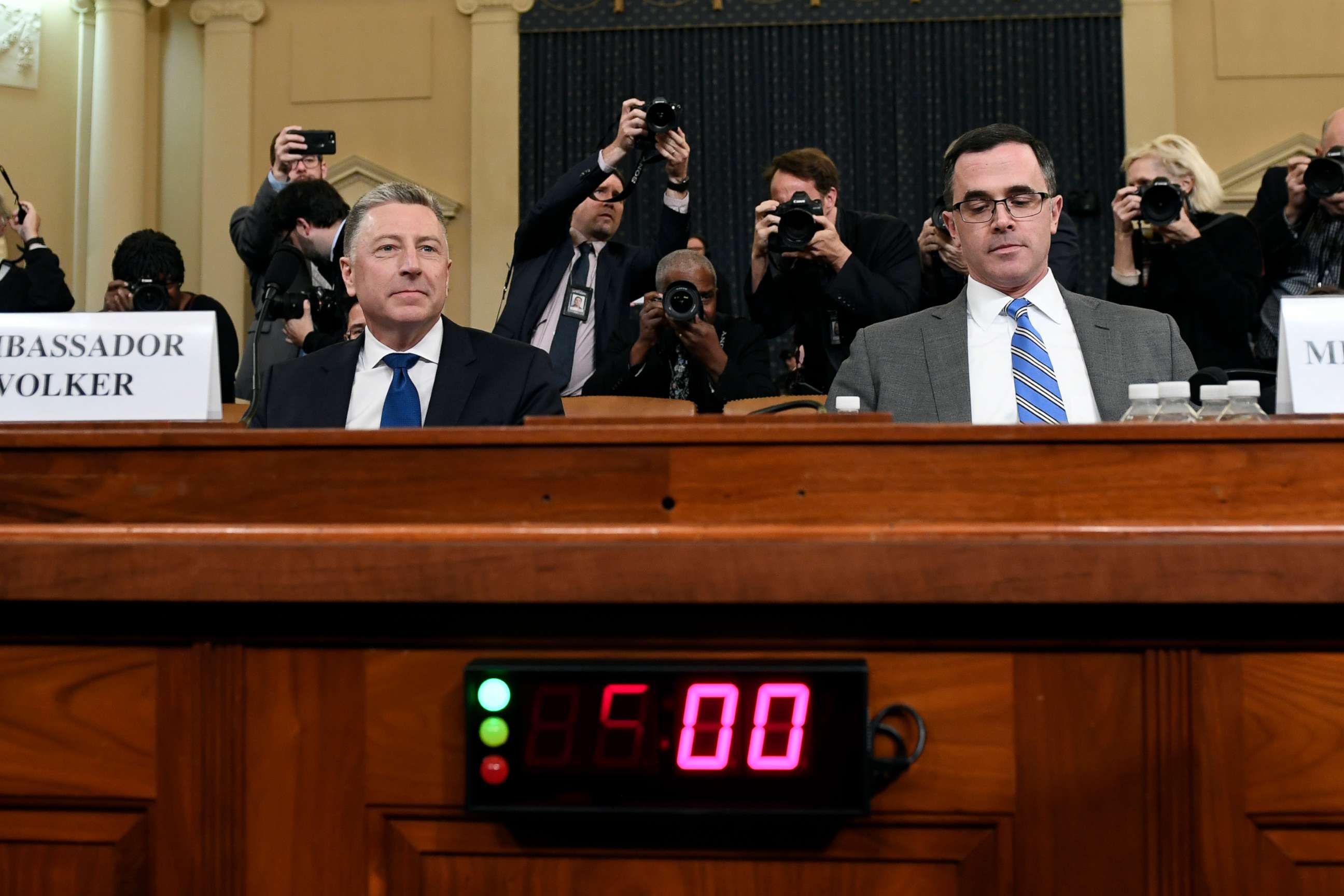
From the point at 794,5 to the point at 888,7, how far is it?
1.49 ft

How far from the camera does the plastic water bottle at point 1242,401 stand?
3.93 ft

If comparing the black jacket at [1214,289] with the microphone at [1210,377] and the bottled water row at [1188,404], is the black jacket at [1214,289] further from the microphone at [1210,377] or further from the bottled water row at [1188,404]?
the bottled water row at [1188,404]

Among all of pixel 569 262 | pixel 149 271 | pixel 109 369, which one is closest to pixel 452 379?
pixel 109 369

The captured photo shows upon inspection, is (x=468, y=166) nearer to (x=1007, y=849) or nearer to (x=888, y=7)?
(x=888, y=7)

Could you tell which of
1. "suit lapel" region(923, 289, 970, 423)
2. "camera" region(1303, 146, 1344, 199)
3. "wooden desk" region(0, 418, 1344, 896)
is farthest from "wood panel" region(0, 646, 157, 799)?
"camera" region(1303, 146, 1344, 199)

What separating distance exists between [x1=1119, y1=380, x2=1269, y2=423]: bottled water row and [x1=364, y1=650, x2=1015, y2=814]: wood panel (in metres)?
0.37

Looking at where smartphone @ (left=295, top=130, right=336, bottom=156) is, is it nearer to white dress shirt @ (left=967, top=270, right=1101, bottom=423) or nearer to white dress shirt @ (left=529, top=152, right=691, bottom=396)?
white dress shirt @ (left=529, top=152, right=691, bottom=396)

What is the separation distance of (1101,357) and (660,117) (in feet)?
4.99

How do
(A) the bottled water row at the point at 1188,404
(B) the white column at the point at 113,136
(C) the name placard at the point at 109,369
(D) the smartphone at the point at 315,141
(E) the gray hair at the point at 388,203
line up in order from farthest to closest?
1. (B) the white column at the point at 113,136
2. (D) the smartphone at the point at 315,141
3. (E) the gray hair at the point at 388,203
4. (C) the name placard at the point at 109,369
5. (A) the bottled water row at the point at 1188,404

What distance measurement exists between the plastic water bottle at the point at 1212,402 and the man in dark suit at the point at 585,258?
1.89m

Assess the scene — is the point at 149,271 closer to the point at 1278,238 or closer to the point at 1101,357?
the point at 1101,357

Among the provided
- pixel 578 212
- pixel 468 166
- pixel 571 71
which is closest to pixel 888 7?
pixel 571 71

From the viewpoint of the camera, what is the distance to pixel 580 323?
3.10m

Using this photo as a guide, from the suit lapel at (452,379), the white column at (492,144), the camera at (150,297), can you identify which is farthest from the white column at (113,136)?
the suit lapel at (452,379)
